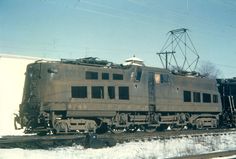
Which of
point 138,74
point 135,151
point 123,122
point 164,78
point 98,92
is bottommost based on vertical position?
point 135,151

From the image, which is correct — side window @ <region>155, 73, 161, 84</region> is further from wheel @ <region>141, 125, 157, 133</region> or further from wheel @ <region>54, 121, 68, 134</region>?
wheel @ <region>54, 121, 68, 134</region>

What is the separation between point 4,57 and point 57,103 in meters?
15.9

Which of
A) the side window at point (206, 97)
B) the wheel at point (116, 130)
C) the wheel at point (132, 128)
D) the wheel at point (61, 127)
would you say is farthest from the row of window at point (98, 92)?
the side window at point (206, 97)

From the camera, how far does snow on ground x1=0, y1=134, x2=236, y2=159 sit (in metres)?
12.9

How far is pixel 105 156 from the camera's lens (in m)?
13.4

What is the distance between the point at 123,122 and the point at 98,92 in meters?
2.43

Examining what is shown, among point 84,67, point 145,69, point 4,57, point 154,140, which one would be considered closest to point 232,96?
point 145,69

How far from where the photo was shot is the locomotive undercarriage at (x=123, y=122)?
55.5ft

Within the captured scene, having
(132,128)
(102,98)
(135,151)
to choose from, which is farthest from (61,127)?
(132,128)

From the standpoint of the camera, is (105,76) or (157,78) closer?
(105,76)

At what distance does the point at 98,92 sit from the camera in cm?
1855

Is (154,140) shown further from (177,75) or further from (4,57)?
(4,57)

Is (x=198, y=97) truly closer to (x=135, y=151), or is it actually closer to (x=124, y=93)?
(x=124, y=93)

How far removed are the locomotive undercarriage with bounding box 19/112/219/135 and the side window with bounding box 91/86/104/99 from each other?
3.83 ft
